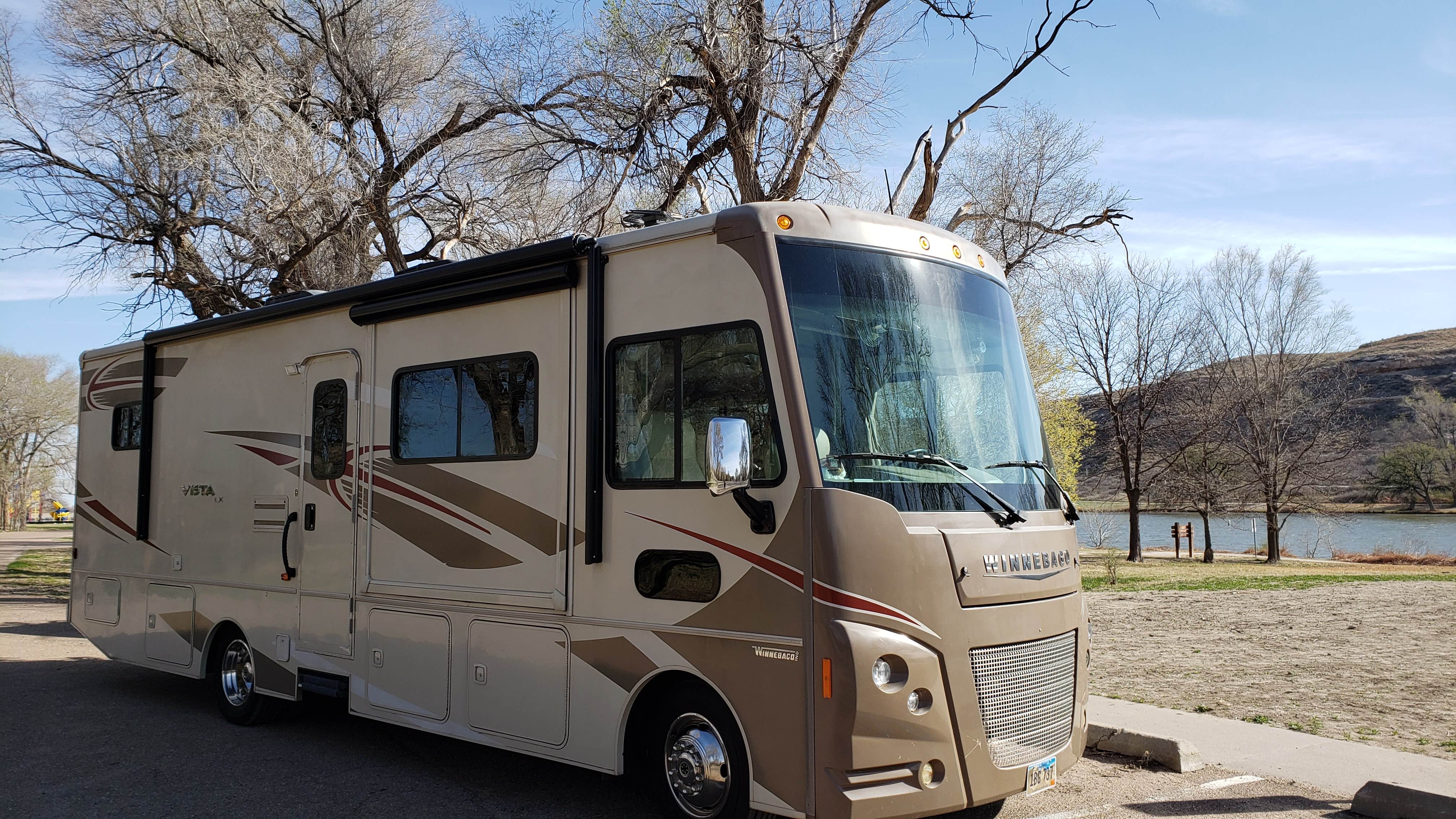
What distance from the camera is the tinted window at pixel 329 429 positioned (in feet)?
24.2

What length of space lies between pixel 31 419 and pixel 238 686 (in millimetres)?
65336

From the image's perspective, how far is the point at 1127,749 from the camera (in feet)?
22.6

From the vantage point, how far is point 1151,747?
675 cm

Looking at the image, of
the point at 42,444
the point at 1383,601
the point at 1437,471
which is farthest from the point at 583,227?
the point at 1437,471

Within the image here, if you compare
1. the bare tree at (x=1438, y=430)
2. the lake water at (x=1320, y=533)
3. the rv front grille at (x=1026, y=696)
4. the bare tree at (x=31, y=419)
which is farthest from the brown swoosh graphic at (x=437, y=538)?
the bare tree at (x=1438, y=430)

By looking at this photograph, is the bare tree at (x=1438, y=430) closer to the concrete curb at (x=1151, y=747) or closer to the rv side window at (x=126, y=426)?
the concrete curb at (x=1151, y=747)

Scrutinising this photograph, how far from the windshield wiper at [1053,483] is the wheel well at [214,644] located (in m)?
6.50

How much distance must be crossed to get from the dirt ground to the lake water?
40.4ft

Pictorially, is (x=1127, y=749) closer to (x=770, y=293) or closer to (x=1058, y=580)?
(x=1058, y=580)

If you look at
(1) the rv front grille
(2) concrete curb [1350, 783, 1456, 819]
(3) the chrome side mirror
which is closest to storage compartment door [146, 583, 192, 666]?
(3) the chrome side mirror

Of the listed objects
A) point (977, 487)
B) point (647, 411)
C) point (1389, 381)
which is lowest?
point (977, 487)

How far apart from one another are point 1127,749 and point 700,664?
3.56 metres

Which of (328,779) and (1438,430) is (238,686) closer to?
(328,779)

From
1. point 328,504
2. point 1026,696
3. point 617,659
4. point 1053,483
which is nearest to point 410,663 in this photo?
Answer: point 328,504
